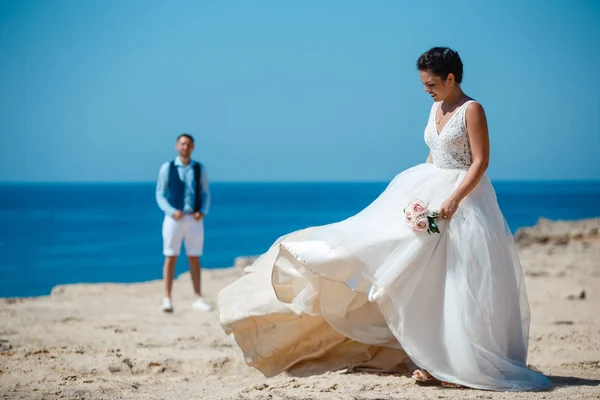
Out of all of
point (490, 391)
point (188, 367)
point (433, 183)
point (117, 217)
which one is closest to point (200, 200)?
point (188, 367)

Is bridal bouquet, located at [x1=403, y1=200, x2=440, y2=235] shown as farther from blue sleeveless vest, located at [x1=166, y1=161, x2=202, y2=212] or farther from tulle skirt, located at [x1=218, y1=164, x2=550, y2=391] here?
blue sleeveless vest, located at [x1=166, y1=161, x2=202, y2=212]

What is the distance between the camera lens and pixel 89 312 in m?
9.27

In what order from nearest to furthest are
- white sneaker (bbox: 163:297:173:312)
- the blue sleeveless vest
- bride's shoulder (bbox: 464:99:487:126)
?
1. bride's shoulder (bbox: 464:99:487:126)
2. white sneaker (bbox: 163:297:173:312)
3. the blue sleeveless vest

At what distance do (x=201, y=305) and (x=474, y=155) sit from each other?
5.28 m

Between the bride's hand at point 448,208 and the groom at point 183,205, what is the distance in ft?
16.5

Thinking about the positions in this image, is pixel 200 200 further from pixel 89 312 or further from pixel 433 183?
pixel 433 183

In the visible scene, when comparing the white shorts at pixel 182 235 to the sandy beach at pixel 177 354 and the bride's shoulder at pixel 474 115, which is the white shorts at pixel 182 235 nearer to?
the sandy beach at pixel 177 354

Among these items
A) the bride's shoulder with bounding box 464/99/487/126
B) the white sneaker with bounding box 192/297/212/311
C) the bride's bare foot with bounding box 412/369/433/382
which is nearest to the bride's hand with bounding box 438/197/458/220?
the bride's shoulder with bounding box 464/99/487/126

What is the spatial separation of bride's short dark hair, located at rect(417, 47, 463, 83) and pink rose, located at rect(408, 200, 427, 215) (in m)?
0.84

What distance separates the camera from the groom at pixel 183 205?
9.48m

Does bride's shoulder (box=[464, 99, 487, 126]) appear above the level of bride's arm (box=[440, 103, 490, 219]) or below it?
above

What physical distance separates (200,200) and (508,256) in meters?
5.26

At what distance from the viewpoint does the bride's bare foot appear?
4.90 m

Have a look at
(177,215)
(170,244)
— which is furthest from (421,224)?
(170,244)
